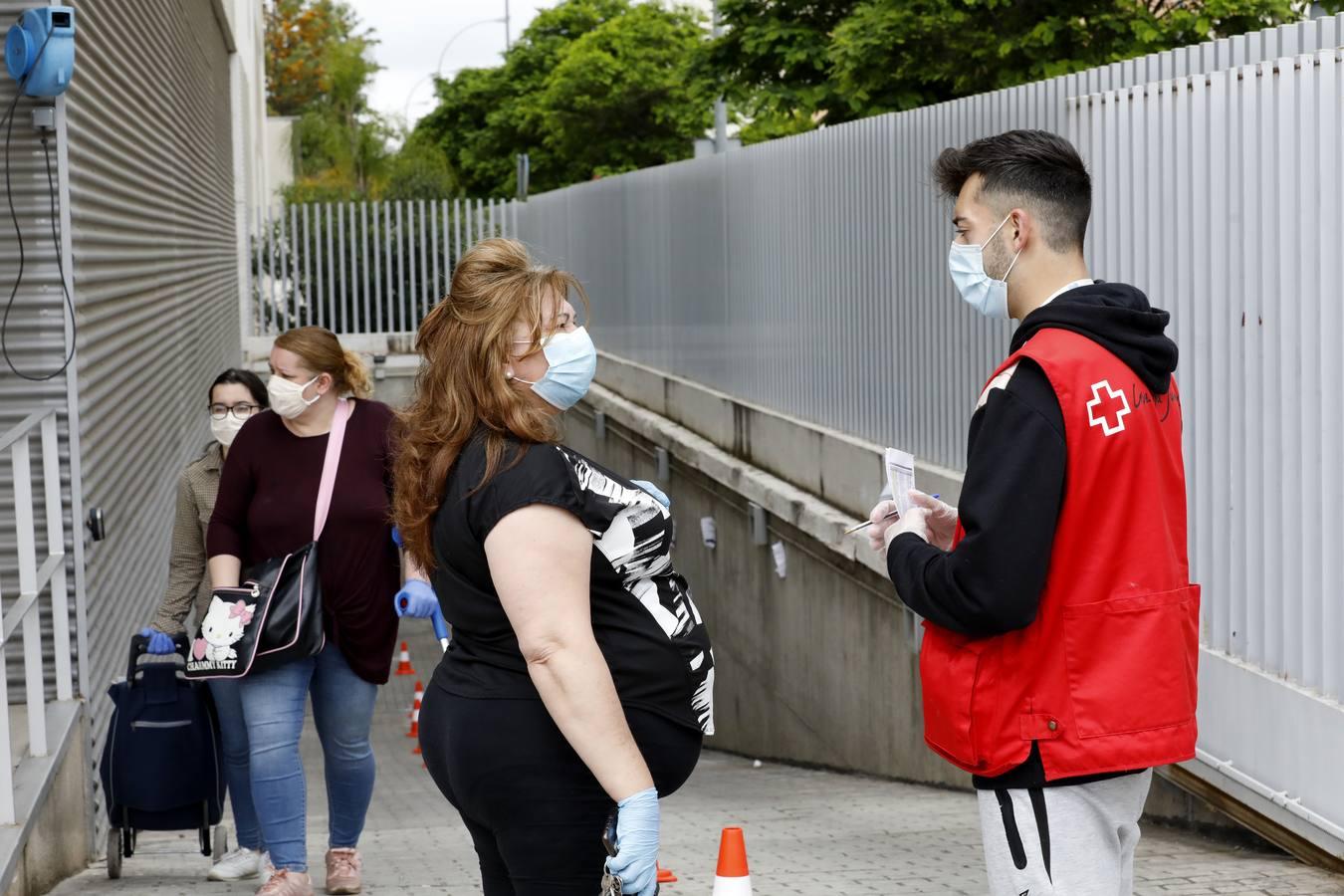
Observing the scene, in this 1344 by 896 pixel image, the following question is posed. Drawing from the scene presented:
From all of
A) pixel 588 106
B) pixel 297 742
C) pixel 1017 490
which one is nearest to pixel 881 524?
pixel 1017 490

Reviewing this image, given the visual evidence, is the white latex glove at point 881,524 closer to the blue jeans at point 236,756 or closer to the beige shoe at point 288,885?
the beige shoe at point 288,885

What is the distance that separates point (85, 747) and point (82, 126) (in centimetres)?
253

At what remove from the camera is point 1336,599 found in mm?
4848

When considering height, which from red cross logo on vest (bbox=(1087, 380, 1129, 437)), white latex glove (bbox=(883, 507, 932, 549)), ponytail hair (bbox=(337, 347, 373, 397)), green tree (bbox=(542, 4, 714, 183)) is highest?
green tree (bbox=(542, 4, 714, 183))

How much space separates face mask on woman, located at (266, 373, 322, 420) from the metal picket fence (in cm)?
1907

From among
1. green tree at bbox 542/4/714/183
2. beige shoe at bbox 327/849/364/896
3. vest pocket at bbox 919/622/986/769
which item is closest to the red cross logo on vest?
vest pocket at bbox 919/622/986/769

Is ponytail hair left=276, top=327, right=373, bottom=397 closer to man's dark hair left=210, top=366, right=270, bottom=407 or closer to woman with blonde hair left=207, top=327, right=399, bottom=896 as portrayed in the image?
woman with blonde hair left=207, top=327, right=399, bottom=896

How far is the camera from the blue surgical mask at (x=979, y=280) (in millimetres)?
2992

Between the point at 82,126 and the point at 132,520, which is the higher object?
the point at 82,126

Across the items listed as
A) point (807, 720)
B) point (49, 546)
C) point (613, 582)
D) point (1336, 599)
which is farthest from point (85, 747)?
point (807, 720)

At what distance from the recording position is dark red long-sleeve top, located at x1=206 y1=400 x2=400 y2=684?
5387 mm

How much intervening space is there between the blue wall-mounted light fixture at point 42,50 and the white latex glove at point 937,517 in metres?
3.94

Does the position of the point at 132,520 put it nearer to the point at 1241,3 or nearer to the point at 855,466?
the point at 855,466

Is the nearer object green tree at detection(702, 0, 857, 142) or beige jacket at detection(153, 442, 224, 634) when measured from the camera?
beige jacket at detection(153, 442, 224, 634)
